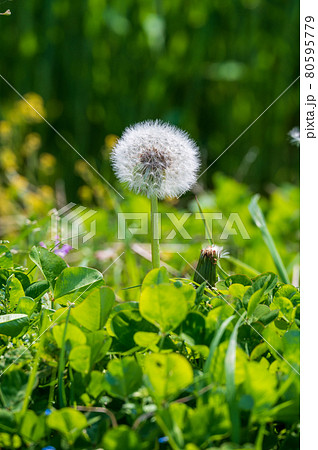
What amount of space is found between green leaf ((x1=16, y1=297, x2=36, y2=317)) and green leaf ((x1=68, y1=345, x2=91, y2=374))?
0.16m

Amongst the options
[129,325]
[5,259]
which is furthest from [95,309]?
[5,259]

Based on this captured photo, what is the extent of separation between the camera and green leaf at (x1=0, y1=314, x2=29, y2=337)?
81 cm

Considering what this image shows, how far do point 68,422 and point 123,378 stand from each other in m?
0.09

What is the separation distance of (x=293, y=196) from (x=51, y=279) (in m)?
1.92

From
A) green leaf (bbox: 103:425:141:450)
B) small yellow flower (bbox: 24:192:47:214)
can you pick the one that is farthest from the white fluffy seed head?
small yellow flower (bbox: 24:192:47:214)

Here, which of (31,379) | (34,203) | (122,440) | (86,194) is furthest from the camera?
(34,203)

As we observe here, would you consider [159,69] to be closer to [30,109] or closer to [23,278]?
[30,109]

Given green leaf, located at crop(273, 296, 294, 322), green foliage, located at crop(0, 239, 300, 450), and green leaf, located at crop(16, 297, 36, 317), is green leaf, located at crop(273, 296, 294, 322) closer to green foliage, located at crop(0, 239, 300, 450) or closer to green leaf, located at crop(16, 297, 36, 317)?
green foliage, located at crop(0, 239, 300, 450)

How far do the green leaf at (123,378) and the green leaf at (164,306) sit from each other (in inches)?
3.1

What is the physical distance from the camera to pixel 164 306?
72 centimetres

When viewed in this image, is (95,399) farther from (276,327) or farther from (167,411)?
(276,327)

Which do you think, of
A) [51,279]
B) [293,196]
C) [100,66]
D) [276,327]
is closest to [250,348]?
[276,327]

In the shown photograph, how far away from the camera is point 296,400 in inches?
25.7

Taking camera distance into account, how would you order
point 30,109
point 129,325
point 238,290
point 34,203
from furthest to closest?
point 30,109
point 34,203
point 238,290
point 129,325
